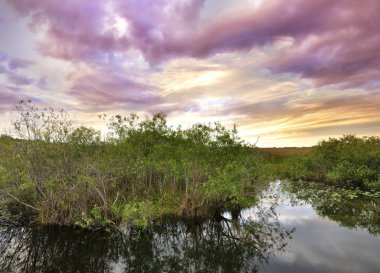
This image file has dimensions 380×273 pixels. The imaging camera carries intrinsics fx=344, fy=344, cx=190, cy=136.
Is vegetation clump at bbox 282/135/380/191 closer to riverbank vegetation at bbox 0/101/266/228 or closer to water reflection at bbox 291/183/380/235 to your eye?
water reflection at bbox 291/183/380/235

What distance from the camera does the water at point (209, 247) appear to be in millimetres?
12266

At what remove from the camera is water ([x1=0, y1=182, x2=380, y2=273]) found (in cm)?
1227

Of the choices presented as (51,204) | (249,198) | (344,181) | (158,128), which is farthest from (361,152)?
(51,204)

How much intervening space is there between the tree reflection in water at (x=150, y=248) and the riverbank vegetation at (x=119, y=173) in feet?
2.84

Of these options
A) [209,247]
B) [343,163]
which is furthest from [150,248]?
[343,163]

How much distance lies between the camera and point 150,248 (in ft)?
46.5

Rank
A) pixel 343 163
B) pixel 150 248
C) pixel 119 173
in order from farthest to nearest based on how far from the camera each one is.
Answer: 1. pixel 343 163
2. pixel 119 173
3. pixel 150 248

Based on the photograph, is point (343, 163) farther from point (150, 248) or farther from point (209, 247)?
point (150, 248)

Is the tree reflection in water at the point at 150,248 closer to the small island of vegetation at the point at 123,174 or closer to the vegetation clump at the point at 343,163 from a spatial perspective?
the small island of vegetation at the point at 123,174

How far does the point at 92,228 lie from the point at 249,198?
36.8 feet

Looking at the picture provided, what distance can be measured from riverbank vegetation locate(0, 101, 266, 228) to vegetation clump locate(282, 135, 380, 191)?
10.1 meters

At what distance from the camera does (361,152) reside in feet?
99.5

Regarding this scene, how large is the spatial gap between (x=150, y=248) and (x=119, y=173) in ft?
20.7

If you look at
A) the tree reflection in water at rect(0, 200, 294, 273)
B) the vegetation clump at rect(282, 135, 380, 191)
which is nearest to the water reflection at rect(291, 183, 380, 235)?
the vegetation clump at rect(282, 135, 380, 191)
